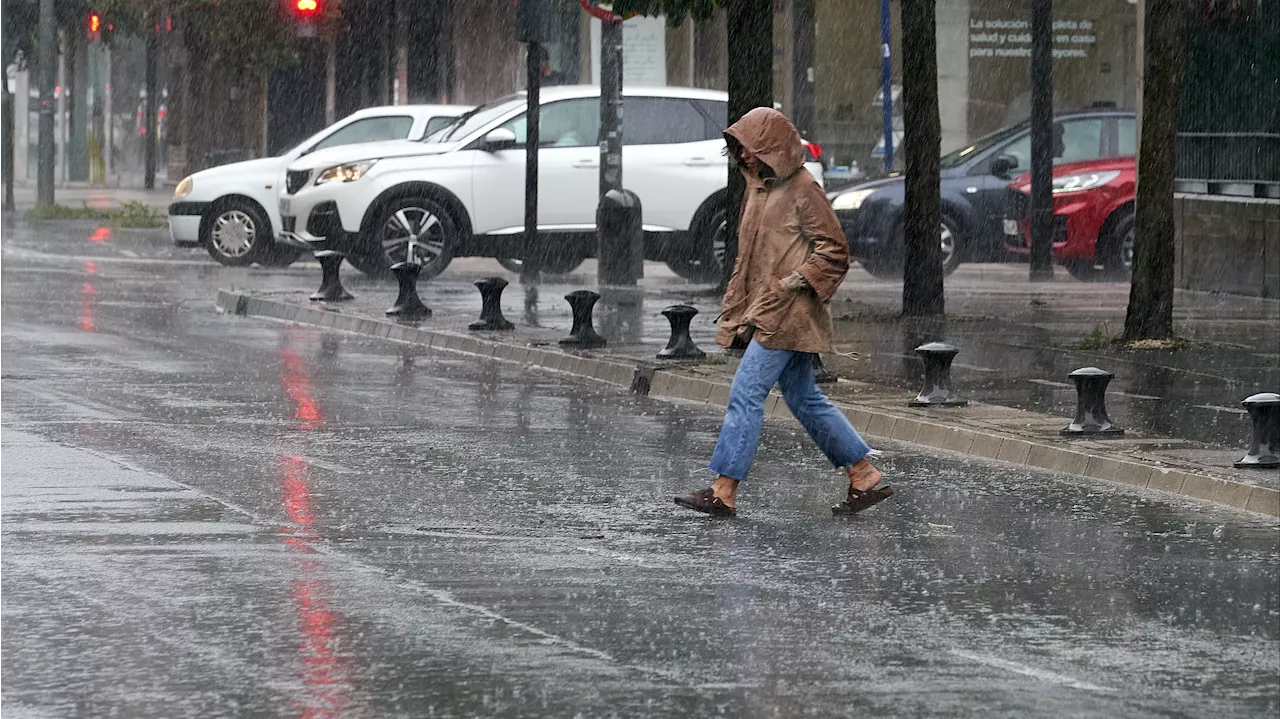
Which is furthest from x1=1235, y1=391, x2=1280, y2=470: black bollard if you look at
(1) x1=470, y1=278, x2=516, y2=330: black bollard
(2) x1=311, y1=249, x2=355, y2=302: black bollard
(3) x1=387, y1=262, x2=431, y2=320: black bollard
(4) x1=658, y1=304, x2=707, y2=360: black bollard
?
(2) x1=311, y1=249, x2=355, y2=302: black bollard

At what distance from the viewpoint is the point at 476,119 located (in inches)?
982

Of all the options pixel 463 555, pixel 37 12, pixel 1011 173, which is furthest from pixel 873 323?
pixel 37 12

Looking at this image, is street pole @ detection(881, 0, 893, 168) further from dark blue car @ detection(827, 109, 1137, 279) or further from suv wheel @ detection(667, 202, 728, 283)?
suv wheel @ detection(667, 202, 728, 283)

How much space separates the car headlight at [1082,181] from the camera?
24.4 m

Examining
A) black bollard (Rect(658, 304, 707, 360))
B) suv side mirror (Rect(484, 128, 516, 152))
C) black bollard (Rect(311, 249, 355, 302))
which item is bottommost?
black bollard (Rect(658, 304, 707, 360))

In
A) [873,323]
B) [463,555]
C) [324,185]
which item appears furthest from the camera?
[324,185]

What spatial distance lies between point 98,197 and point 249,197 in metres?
21.6

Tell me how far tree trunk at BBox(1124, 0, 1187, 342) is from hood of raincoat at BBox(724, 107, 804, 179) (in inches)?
281

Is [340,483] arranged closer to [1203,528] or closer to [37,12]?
[1203,528]

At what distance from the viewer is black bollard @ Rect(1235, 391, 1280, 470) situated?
10492 millimetres

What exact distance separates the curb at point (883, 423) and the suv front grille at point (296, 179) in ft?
17.9

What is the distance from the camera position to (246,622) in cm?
730

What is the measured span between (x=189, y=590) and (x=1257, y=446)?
16.2ft

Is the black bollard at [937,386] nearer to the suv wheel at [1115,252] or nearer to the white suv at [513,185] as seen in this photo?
the white suv at [513,185]
